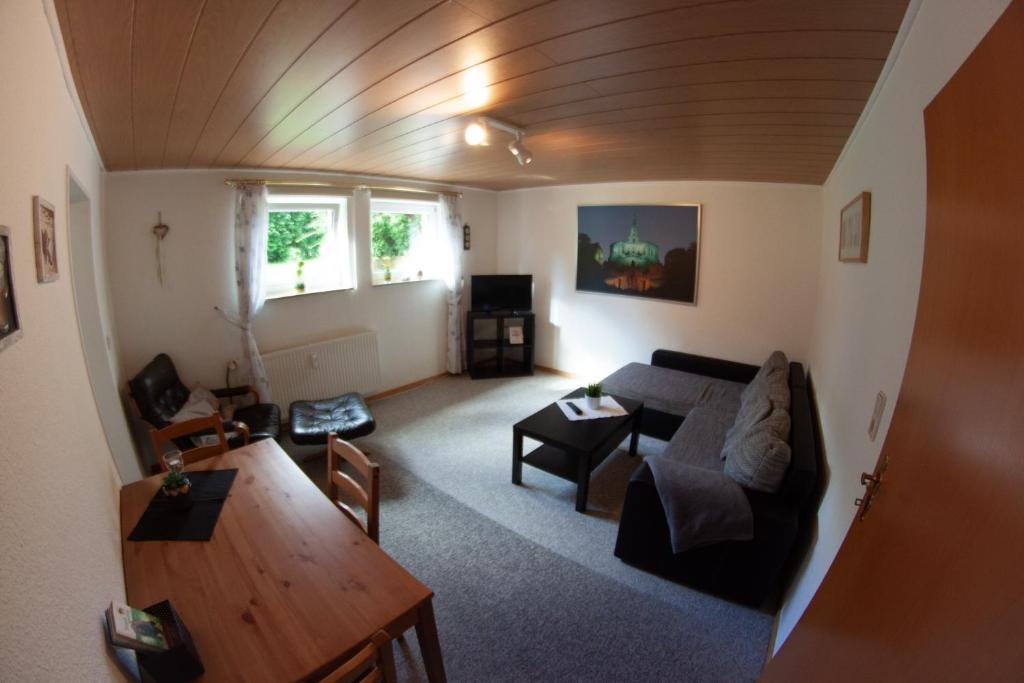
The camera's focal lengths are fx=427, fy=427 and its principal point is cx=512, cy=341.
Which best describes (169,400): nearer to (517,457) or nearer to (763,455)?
(517,457)

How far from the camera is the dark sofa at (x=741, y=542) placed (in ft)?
6.36

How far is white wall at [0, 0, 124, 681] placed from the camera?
573mm

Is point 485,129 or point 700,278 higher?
point 485,129

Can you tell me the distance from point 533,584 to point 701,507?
3.01 ft

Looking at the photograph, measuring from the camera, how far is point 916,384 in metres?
0.86

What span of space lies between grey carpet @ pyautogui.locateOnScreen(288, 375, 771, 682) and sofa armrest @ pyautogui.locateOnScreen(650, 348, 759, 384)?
1102 millimetres

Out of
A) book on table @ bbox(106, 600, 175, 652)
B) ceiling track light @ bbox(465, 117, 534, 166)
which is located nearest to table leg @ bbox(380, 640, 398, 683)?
book on table @ bbox(106, 600, 175, 652)

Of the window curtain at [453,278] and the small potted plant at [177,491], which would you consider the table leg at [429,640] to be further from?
the window curtain at [453,278]

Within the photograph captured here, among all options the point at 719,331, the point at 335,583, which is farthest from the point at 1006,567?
the point at 719,331

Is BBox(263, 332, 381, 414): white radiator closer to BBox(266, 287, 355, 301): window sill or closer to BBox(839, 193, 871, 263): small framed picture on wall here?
BBox(266, 287, 355, 301): window sill

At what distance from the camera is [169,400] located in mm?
2912

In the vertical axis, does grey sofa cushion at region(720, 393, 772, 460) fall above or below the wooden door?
below

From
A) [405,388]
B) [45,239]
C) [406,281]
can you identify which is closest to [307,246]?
[406,281]

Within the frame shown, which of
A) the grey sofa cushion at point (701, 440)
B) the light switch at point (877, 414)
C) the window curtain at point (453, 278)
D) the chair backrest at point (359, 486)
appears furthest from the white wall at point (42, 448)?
the window curtain at point (453, 278)
